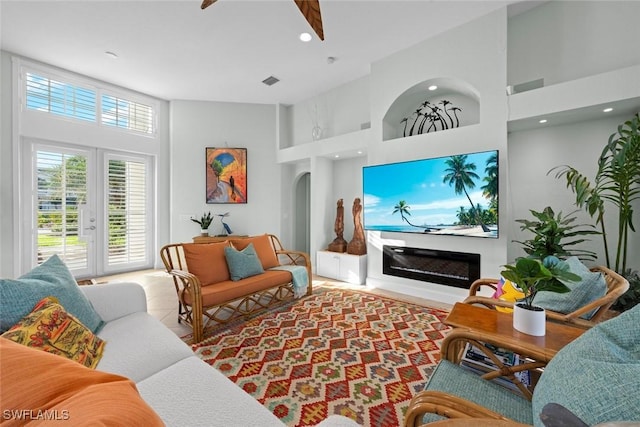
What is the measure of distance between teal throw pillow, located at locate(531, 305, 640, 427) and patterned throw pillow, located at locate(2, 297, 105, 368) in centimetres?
176

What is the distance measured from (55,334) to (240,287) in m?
1.61

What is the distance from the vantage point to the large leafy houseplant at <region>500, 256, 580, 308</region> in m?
1.16

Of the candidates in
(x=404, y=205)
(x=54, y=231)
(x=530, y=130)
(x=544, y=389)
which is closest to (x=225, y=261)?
(x=404, y=205)

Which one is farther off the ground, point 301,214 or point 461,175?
point 461,175

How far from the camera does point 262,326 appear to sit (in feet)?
8.80

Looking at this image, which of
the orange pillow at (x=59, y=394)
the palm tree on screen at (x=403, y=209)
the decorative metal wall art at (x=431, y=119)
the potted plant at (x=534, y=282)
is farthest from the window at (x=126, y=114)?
the potted plant at (x=534, y=282)

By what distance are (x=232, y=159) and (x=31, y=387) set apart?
17.3 feet

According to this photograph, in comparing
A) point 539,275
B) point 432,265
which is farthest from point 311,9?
point 432,265

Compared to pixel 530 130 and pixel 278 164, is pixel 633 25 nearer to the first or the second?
pixel 530 130

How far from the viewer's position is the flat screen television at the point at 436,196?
3.03m

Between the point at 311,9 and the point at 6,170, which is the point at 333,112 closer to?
the point at 311,9

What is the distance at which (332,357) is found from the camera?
213 centimetres

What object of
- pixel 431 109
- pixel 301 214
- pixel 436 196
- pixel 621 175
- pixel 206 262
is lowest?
pixel 206 262

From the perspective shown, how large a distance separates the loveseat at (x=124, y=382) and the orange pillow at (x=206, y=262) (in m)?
0.78
